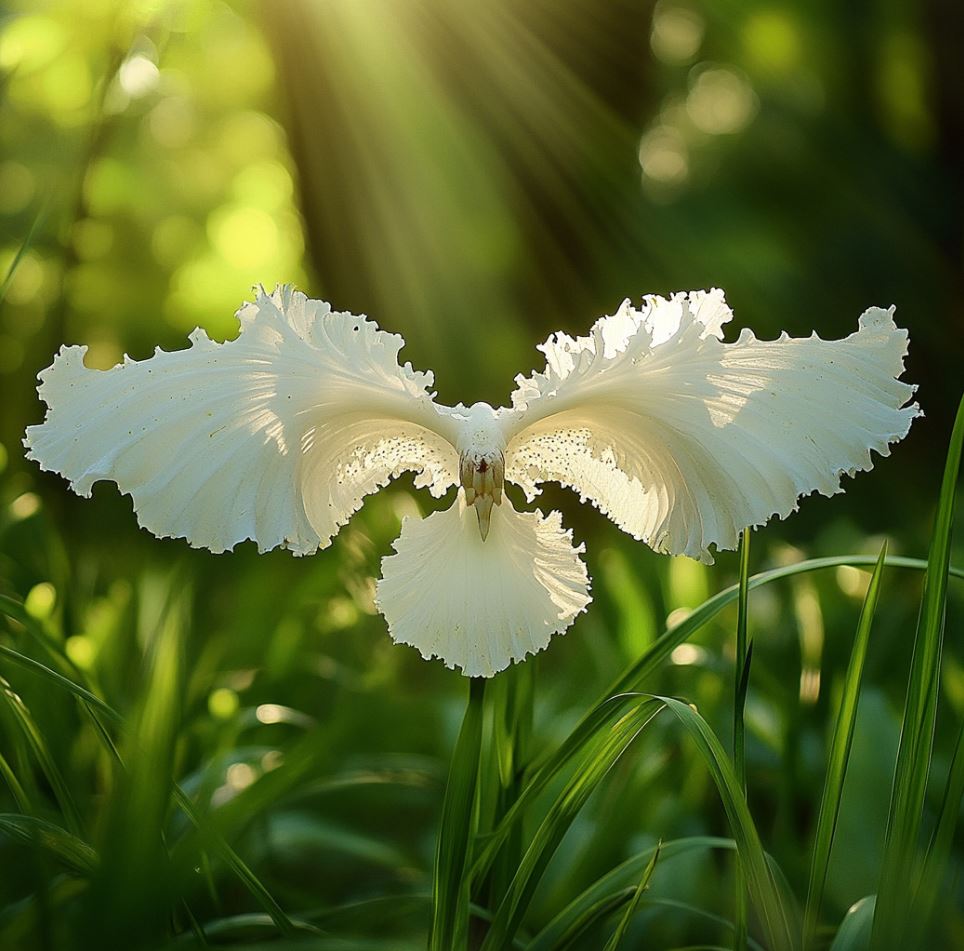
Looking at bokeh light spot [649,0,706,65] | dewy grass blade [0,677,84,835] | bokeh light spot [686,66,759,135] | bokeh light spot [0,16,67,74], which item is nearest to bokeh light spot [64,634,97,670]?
dewy grass blade [0,677,84,835]

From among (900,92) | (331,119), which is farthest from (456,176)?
(900,92)

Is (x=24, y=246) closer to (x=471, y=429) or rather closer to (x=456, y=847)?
(x=471, y=429)

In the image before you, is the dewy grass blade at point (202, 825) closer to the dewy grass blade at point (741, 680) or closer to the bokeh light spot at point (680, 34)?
the dewy grass blade at point (741, 680)

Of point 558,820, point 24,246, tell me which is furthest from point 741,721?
point 24,246

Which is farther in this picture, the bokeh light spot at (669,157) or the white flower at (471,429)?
the bokeh light spot at (669,157)

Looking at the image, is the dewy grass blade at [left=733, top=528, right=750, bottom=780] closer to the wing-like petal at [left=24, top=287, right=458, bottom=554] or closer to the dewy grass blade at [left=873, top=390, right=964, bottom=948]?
the dewy grass blade at [left=873, top=390, right=964, bottom=948]

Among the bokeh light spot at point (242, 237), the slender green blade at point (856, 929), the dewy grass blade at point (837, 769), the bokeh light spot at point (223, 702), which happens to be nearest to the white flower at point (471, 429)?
the dewy grass blade at point (837, 769)
